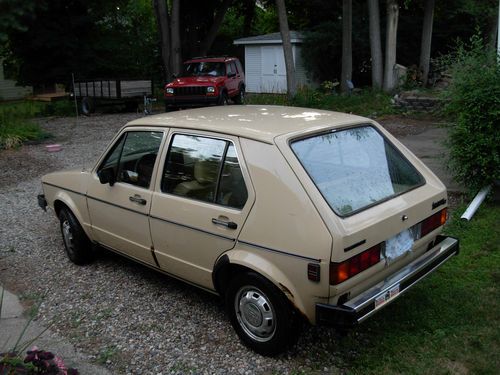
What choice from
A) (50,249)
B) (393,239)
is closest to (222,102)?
(50,249)

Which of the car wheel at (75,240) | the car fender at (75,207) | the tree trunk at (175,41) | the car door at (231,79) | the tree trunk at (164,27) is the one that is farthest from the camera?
the tree trunk at (164,27)

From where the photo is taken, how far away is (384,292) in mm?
3402

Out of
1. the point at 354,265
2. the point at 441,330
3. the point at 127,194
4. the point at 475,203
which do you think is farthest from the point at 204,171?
the point at 475,203

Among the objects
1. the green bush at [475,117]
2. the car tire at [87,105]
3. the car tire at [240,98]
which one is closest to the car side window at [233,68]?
the car tire at [240,98]

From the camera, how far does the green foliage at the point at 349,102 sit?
56.5 ft

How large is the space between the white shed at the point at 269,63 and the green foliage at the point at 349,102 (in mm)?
7705

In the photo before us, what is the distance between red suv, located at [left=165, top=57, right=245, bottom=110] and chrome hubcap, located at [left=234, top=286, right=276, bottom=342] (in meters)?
15.5

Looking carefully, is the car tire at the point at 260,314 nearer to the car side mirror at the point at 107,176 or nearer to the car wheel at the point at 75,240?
the car side mirror at the point at 107,176

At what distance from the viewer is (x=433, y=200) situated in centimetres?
399

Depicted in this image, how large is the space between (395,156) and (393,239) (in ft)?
2.81

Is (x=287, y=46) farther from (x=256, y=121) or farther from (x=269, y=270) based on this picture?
(x=269, y=270)

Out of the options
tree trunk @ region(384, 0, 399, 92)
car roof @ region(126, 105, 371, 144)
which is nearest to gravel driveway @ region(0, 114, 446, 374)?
car roof @ region(126, 105, 371, 144)

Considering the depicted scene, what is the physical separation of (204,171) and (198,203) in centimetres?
24

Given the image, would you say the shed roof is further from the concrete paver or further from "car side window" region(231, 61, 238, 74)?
the concrete paver
